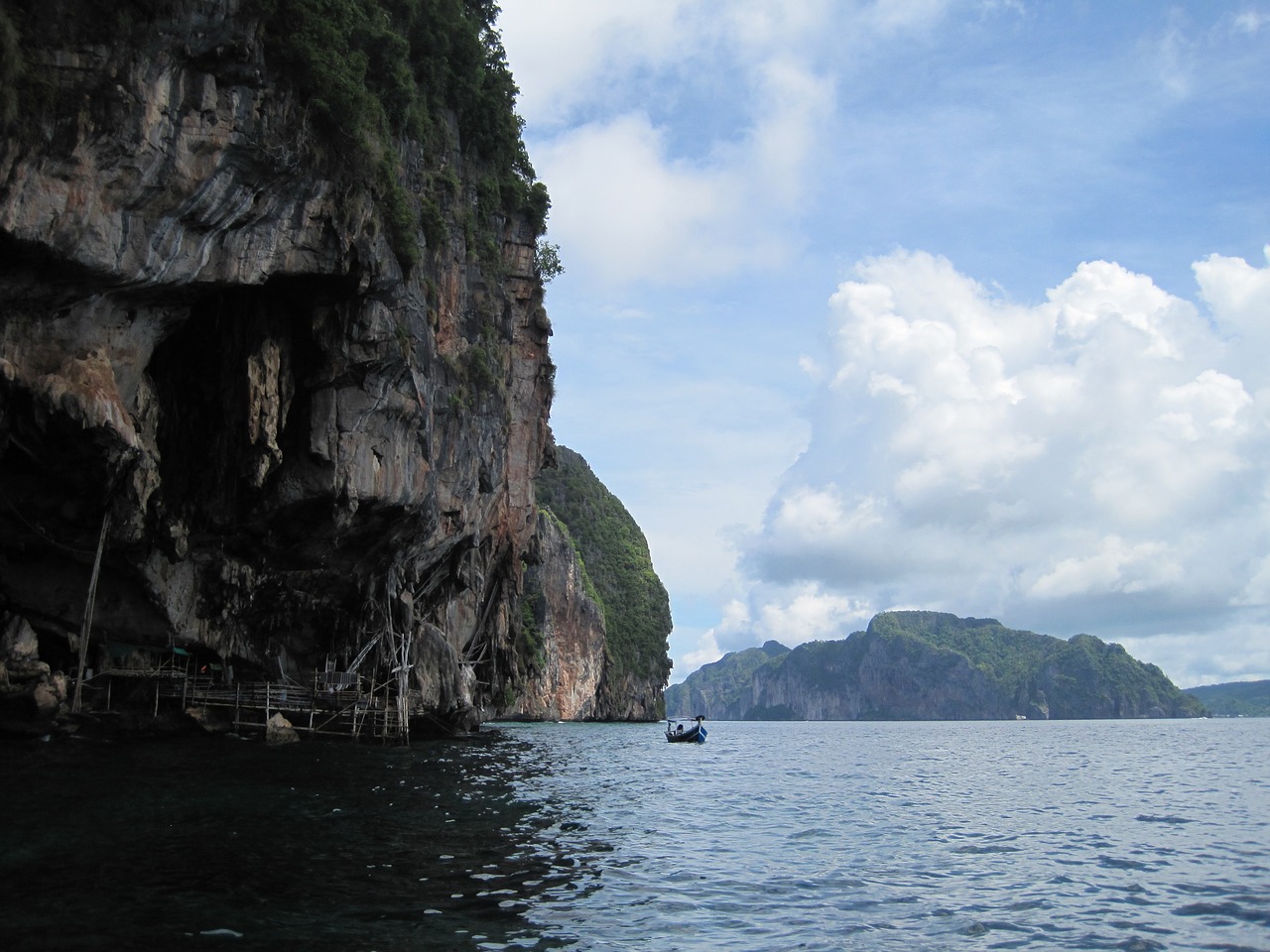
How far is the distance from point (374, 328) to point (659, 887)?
2034 centimetres

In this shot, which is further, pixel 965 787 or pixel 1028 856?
pixel 965 787

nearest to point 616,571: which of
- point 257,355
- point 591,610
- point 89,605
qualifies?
point 591,610

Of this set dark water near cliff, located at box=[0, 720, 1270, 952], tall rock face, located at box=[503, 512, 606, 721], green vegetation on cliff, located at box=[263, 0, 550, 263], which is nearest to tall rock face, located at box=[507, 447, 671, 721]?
tall rock face, located at box=[503, 512, 606, 721]

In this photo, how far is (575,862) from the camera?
1418 centimetres

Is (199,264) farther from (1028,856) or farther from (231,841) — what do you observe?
(1028,856)

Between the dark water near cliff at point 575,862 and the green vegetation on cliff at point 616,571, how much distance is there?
102166 mm

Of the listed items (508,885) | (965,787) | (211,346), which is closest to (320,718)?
(211,346)

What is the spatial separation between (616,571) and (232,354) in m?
114

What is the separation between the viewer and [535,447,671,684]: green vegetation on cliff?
130625 mm

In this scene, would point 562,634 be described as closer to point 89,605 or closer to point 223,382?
point 223,382

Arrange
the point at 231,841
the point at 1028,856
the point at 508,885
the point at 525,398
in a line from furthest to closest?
the point at 525,398
the point at 1028,856
the point at 231,841
the point at 508,885

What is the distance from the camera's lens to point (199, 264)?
22172 mm

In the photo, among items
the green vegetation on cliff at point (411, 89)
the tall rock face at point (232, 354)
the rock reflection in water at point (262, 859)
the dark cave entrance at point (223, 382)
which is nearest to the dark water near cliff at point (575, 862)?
the rock reflection in water at point (262, 859)

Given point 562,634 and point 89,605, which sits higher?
point 562,634
